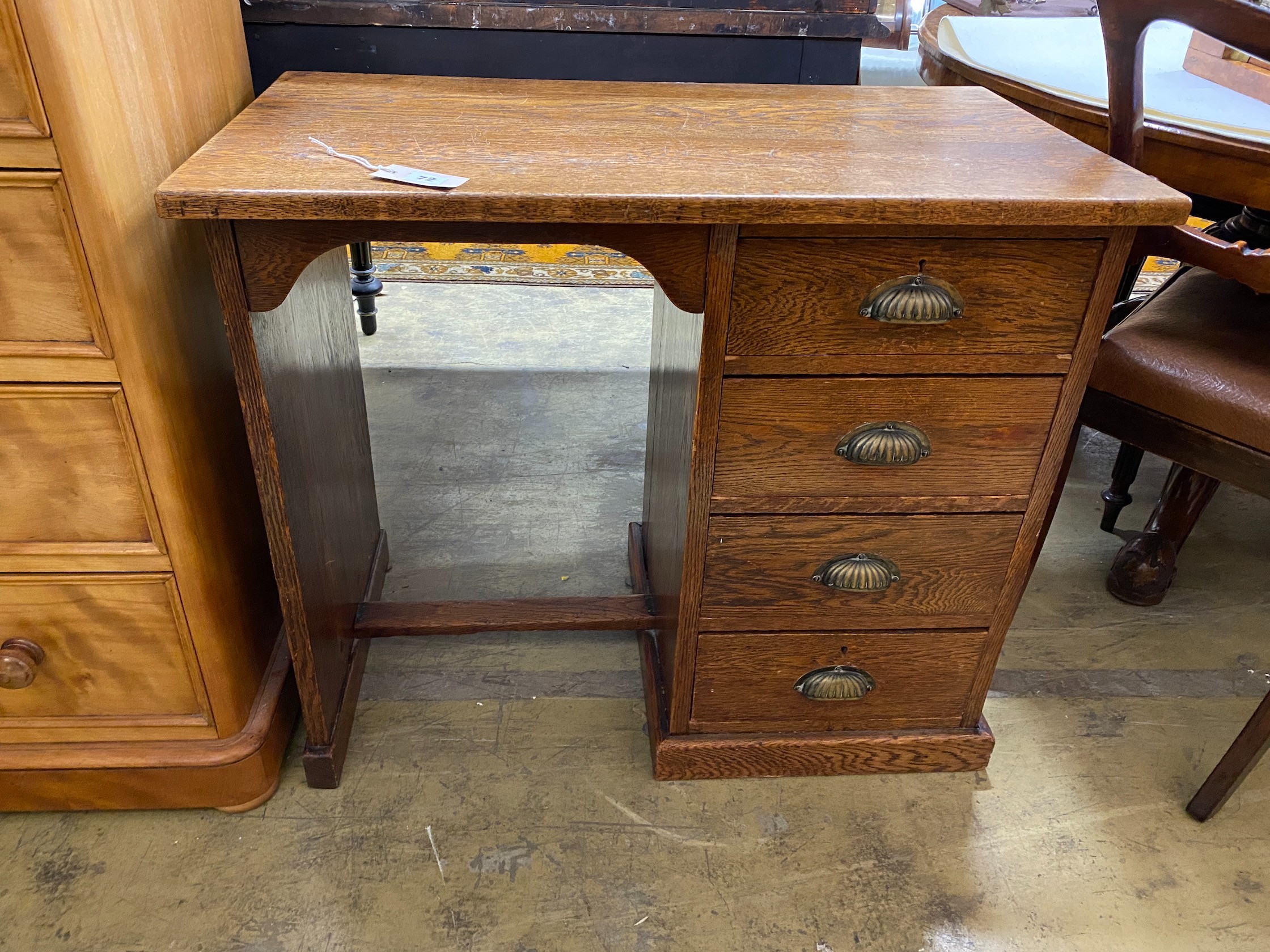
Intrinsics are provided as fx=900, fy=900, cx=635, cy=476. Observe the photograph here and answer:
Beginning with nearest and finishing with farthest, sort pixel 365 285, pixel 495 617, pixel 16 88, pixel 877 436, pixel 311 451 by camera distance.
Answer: pixel 16 88 < pixel 877 436 < pixel 311 451 < pixel 495 617 < pixel 365 285

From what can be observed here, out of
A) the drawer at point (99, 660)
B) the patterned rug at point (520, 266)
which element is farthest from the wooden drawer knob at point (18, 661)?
the patterned rug at point (520, 266)

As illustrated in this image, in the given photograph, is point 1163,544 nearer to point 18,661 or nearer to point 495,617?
point 495,617

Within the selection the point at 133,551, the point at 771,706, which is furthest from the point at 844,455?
the point at 133,551

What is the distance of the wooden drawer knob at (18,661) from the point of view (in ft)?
3.35

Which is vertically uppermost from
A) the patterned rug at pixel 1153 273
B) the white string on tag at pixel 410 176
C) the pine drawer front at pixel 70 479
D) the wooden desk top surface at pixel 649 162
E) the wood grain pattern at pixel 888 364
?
the white string on tag at pixel 410 176

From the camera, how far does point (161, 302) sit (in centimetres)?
93

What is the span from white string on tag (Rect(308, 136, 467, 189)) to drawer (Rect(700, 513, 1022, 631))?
475 millimetres

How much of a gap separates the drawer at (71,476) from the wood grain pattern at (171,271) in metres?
0.02

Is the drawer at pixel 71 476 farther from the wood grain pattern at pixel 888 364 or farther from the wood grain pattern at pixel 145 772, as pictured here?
the wood grain pattern at pixel 888 364

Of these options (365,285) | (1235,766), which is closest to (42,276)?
(1235,766)

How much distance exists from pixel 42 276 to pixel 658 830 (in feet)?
3.09

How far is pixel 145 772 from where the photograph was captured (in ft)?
3.71

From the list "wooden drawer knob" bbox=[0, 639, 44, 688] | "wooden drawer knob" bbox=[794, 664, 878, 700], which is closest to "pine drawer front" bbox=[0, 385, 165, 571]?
"wooden drawer knob" bbox=[0, 639, 44, 688]

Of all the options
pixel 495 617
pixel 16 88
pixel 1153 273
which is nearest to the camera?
pixel 16 88
